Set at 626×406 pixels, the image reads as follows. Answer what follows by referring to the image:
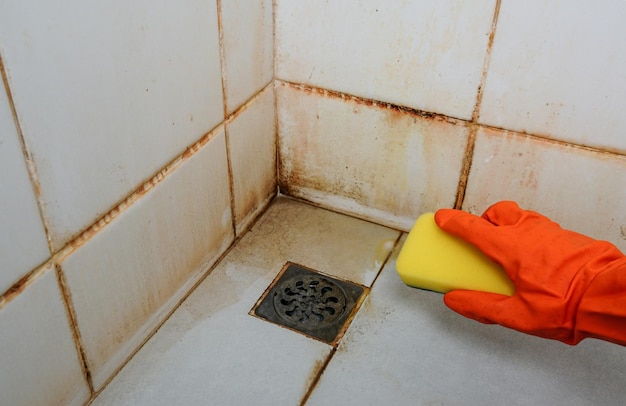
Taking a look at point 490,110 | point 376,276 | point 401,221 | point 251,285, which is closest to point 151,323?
point 251,285

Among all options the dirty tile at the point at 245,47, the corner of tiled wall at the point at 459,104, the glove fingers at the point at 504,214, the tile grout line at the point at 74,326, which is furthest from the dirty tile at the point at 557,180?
the tile grout line at the point at 74,326

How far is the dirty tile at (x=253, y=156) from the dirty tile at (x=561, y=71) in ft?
1.43

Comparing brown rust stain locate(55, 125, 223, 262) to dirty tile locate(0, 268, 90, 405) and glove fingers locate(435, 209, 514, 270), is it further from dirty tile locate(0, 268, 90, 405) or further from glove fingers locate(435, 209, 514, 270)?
glove fingers locate(435, 209, 514, 270)

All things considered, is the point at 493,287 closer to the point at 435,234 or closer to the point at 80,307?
the point at 435,234

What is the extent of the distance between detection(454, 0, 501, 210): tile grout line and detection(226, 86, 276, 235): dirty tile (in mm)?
407

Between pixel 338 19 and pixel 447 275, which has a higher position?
pixel 338 19

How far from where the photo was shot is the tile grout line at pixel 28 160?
61cm

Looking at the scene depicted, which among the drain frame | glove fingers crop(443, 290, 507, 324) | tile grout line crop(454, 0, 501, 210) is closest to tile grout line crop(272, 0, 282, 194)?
the drain frame

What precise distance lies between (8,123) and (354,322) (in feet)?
2.16

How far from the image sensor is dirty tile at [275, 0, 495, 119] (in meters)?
1.00

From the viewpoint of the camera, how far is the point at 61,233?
750 mm

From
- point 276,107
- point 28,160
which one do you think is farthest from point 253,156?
point 28,160

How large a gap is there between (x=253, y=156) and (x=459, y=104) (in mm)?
420

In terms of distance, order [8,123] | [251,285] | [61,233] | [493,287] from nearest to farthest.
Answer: [8,123] < [61,233] < [493,287] < [251,285]
